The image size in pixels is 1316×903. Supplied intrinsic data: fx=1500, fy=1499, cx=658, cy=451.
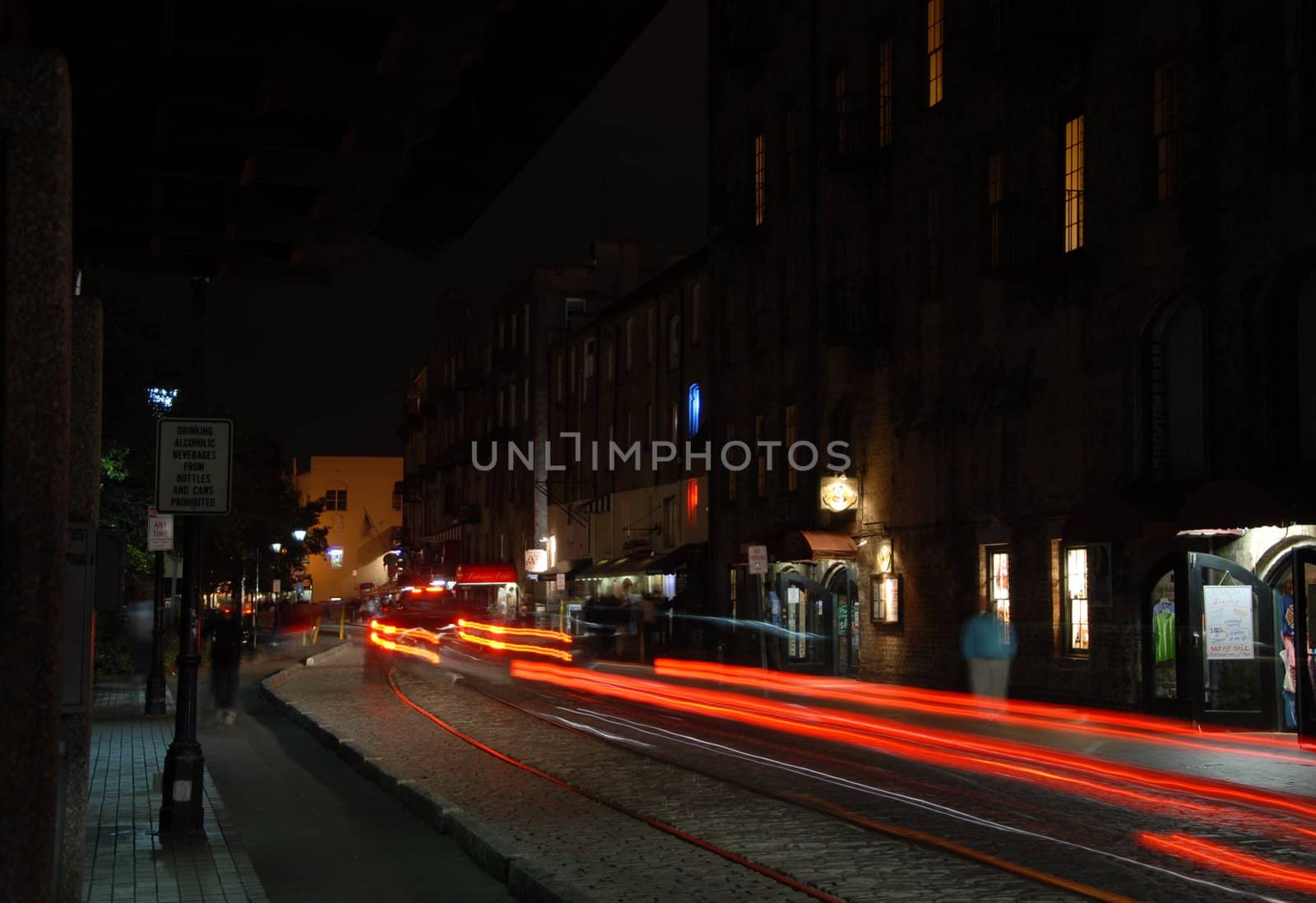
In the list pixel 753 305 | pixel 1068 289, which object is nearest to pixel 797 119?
pixel 753 305

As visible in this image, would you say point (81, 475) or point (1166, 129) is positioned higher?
point (1166, 129)

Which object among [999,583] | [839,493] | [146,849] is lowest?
[146,849]

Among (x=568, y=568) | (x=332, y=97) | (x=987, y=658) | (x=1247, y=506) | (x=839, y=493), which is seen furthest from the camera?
(x=568, y=568)

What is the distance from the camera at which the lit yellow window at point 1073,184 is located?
83.6 ft

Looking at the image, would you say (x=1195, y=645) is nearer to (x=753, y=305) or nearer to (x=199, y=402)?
(x=199, y=402)

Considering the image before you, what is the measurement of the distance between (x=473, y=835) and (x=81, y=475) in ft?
21.2

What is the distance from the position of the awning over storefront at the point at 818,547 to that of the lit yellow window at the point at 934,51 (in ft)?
30.8

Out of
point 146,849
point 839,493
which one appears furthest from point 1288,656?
point 146,849

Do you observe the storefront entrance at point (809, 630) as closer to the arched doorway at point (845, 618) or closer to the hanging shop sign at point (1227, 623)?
the arched doorway at point (845, 618)

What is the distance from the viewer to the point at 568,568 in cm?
6303

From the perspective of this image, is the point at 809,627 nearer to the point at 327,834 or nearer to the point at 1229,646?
the point at 1229,646

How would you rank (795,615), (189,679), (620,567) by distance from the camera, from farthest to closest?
1. (620,567)
2. (795,615)
3. (189,679)

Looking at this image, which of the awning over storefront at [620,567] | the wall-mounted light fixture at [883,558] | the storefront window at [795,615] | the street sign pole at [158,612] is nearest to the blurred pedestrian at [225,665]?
the street sign pole at [158,612]

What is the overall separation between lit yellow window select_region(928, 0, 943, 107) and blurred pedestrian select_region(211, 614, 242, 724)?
1681cm
